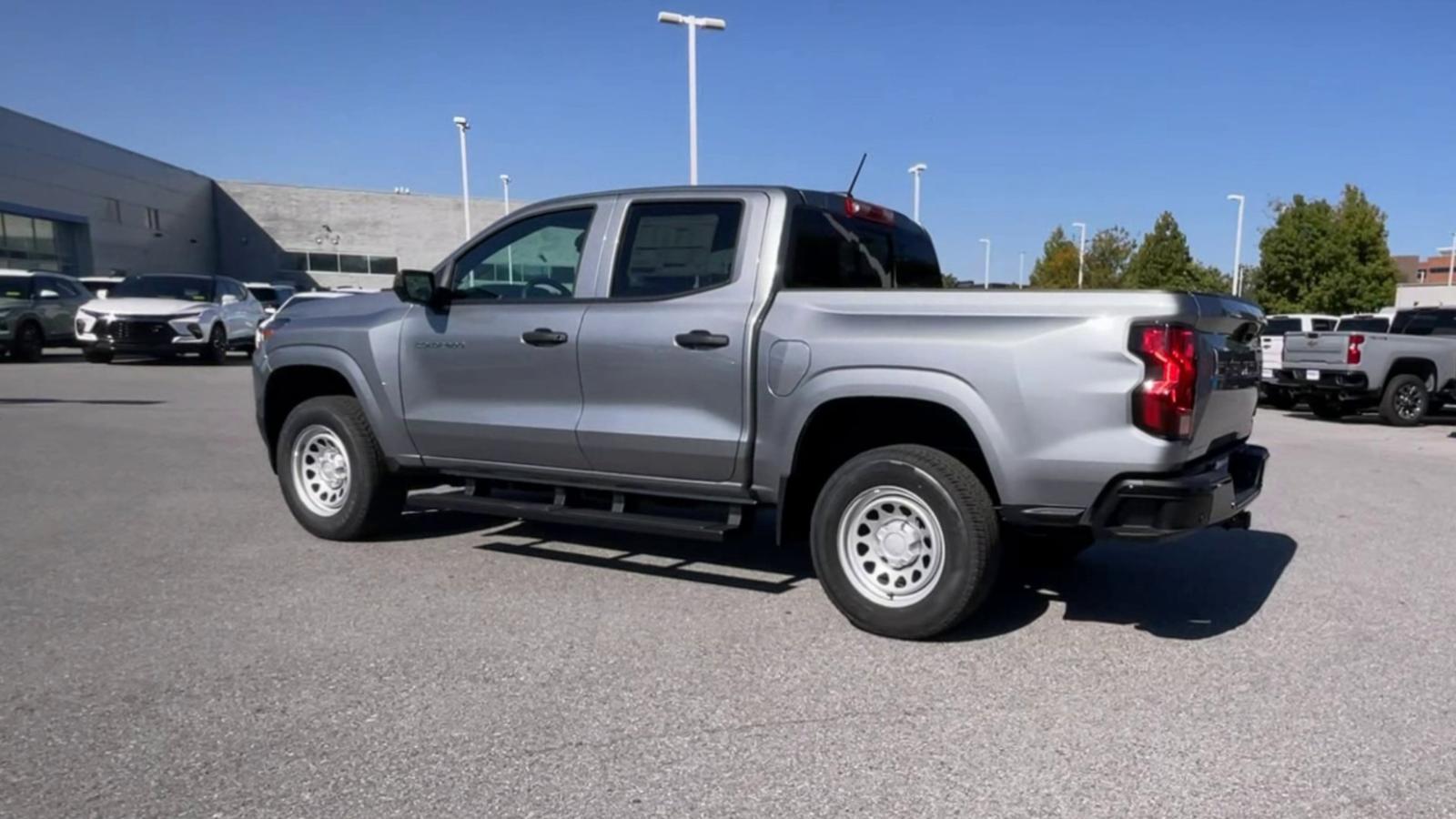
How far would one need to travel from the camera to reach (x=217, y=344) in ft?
64.4

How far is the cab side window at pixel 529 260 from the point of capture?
5316mm

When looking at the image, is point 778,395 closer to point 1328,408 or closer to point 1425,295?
point 1328,408

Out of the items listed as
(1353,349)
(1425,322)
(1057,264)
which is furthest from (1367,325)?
(1057,264)

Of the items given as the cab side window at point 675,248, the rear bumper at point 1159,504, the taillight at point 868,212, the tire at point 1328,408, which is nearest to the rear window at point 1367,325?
the tire at point 1328,408

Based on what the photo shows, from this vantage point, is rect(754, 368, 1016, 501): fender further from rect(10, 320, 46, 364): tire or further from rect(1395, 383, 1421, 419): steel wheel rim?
rect(10, 320, 46, 364): tire

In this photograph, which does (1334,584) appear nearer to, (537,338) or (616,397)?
(616,397)

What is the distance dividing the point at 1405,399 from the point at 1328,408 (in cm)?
130

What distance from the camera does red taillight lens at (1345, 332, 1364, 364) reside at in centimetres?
1400

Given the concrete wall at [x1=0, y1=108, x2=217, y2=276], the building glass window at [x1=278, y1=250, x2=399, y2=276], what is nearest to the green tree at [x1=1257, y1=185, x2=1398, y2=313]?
the building glass window at [x1=278, y1=250, x2=399, y2=276]

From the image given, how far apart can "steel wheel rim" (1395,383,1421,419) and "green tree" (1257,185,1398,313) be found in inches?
1106

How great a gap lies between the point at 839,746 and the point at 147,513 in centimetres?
548

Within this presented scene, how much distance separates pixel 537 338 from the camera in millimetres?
5160

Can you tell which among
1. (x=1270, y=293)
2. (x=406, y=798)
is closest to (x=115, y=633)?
(x=406, y=798)

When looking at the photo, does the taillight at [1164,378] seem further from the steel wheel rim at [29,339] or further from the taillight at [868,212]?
the steel wheel rim at [29,339]
